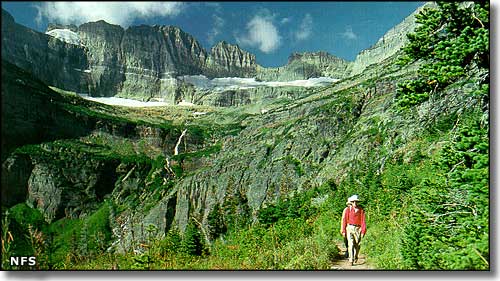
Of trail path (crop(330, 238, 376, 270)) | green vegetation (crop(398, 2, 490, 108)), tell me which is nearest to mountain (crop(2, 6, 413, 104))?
green vegetation (crop(398, 2, 490, 108))

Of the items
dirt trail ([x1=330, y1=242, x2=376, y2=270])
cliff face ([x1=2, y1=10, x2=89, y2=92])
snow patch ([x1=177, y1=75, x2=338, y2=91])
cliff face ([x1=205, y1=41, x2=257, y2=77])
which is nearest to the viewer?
dirt trail ([x1=330, y1=242, x2=376, y2=270])

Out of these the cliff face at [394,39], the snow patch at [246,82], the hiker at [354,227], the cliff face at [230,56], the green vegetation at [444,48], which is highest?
the snow patch at [246,82]

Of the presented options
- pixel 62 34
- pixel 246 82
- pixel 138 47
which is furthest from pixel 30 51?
pixel 138 47

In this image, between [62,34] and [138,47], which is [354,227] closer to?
[62,34]

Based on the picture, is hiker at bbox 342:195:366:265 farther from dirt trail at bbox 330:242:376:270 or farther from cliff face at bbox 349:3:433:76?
cliff face at bbox 349:3:433:76

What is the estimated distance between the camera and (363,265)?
321 inches

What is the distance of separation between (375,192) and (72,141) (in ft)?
461

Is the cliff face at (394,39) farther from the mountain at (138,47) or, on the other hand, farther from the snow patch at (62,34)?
the snow patch at (62,34)

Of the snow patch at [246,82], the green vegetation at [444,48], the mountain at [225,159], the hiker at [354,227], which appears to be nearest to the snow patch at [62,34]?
the mountain at [225,159]

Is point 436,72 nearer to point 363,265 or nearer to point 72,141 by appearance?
point 363,265

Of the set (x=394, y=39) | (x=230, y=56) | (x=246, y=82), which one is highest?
(x=246, y=82)

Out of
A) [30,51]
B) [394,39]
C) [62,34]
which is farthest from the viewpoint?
[30,51]

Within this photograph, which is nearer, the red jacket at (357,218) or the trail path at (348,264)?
the trail path at (348,264)

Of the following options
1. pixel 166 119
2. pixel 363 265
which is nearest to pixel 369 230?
pixel 363 265
